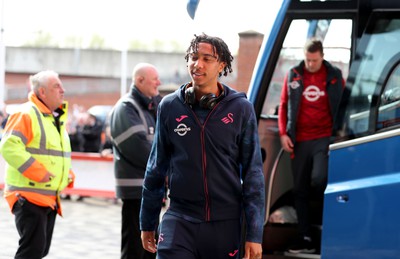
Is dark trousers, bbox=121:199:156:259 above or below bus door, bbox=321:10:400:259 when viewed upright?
below

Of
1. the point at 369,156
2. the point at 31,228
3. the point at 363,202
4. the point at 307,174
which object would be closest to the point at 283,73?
the point at 307,174

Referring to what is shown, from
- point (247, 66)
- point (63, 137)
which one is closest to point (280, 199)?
point (63, 137)

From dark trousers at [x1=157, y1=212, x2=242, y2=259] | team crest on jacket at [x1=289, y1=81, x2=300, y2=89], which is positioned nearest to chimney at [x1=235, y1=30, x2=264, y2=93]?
team crest on jacket at [x1=289, y1=81, x2=300, y2=89]

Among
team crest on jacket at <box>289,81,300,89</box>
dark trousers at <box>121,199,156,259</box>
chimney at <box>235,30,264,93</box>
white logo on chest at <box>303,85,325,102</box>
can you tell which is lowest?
dark trousers at <box>121,199,156,259</box>

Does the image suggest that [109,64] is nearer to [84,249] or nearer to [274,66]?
[84,249]

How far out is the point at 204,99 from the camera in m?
4.37

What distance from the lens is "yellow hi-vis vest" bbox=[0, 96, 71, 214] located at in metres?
6.49

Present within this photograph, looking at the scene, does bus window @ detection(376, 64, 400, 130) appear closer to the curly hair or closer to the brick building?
the curly hair

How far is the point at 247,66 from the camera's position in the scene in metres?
18.6

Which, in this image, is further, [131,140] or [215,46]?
[131,140]

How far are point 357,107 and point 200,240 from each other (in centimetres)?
200

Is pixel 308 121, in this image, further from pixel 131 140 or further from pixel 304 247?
pixel 131 140

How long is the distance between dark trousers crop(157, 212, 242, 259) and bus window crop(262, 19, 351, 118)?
2606 mm

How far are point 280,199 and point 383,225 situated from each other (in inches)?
86.3
